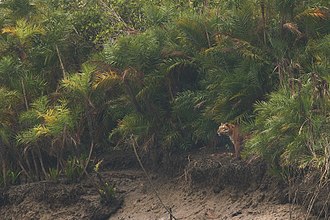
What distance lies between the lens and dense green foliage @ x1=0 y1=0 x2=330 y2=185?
8.38m

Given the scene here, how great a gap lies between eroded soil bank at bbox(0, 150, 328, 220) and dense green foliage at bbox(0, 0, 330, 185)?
38cm

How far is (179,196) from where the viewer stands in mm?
10148

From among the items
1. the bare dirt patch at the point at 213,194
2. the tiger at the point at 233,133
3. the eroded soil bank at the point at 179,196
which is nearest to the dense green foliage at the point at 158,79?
the tiger at the point at 233,133

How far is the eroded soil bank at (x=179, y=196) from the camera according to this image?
28.9ft

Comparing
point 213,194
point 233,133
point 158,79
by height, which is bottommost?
point 213,194

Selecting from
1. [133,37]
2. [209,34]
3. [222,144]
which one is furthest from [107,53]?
[222,144]

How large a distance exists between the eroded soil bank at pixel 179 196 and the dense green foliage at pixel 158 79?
1.25ft

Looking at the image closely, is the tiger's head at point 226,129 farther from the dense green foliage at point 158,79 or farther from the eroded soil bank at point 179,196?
the eroded soil bank at point 179,196

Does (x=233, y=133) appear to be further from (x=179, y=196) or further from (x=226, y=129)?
(x=179, y=196)

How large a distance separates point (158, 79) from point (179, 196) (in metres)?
1.86

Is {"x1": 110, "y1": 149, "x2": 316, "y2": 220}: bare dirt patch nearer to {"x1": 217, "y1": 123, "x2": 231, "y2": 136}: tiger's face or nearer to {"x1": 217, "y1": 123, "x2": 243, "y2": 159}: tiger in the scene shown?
{"x1": 217, "y1": 123, "x2": 243, "y2": 159}: tiger

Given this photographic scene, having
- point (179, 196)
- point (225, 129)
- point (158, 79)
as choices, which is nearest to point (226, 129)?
point (225, 129)

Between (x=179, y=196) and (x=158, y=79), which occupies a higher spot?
(x=158, y=79)

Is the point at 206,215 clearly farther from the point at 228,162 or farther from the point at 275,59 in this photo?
the point at 275,59
